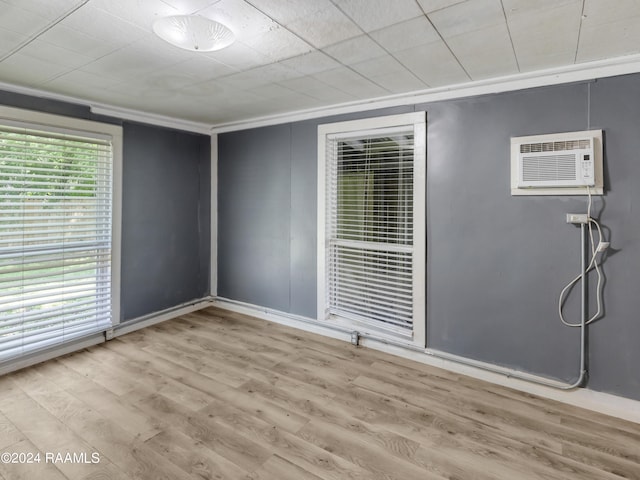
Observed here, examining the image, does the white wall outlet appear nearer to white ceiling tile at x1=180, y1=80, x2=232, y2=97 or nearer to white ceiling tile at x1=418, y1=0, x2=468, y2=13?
white ceiling tile at x1=418, y1=0, x2=468, y2=13

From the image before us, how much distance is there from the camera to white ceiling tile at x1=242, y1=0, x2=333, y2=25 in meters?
1.67

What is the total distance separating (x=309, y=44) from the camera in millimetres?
2139

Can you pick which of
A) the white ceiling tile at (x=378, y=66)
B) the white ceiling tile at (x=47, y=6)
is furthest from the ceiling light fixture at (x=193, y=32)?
the white ceiling tile at (x=378, y=66)

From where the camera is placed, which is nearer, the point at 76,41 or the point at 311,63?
the point at 76,41

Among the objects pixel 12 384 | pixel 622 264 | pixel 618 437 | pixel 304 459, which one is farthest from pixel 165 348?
pixel 622 264

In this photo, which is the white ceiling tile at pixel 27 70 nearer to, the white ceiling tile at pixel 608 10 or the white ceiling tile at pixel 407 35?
the white ceiling tile at pixel 407 35

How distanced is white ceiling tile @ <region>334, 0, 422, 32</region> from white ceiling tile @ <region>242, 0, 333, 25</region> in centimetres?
10

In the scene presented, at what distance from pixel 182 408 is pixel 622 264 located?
3.21 meters

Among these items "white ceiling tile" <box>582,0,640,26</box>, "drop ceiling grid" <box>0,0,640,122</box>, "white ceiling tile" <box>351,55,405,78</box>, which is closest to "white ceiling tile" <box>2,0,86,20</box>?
"drop ceiling grid" <box>0,0,640,122</box>

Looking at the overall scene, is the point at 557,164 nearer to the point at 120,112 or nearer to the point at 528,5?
the point at 528,5

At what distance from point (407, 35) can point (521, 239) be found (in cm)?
173

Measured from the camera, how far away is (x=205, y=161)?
15.2 feet

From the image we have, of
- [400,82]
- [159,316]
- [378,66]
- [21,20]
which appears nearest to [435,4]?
[378,66]

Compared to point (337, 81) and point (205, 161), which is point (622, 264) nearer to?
point (337, 81)
